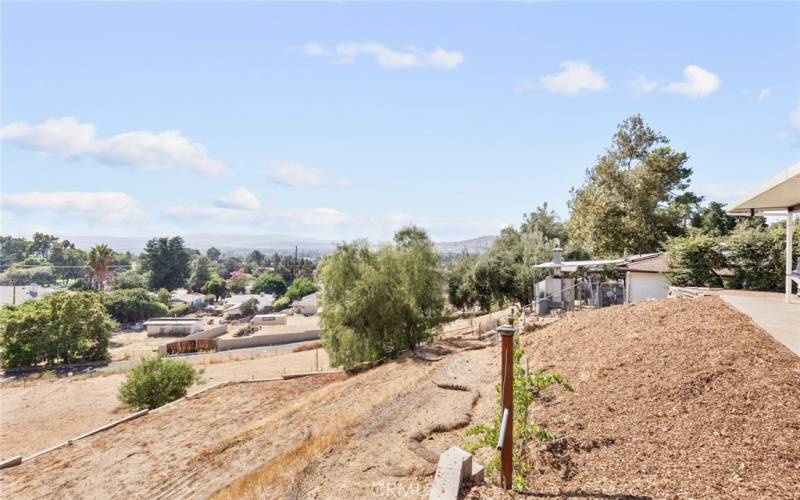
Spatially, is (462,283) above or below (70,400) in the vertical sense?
above

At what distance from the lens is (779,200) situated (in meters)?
8.41

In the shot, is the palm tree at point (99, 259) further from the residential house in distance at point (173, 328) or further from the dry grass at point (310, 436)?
the dry grass at point (310, 436)

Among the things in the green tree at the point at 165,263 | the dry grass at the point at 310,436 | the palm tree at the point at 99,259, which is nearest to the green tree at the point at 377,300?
the dry grass at the point at 310,436

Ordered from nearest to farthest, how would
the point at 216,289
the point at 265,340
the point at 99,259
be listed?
the point at 265,340 → the point at 99,259 → the point at 216,289

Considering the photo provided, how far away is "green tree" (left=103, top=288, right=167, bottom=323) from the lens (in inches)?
2153

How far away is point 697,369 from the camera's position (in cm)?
537

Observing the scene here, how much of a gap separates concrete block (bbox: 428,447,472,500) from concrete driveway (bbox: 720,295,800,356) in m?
4.67

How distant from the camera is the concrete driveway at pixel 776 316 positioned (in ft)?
19.6

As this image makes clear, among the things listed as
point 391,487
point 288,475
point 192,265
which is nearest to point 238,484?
point 288,475

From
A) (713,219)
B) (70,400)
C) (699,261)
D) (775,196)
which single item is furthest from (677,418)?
(713,219)

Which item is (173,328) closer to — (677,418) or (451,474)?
(451,474)

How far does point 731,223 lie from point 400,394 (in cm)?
3445

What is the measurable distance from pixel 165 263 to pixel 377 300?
86.0 m

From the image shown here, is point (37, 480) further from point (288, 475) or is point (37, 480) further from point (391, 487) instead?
point (391, 487)
